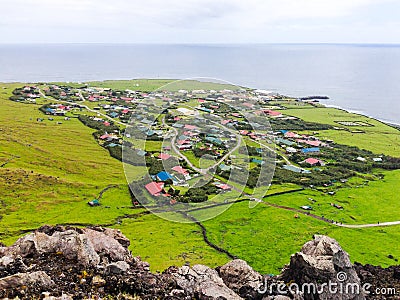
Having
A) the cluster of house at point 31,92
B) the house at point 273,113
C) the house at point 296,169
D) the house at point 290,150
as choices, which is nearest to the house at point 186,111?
the house at point 290,150

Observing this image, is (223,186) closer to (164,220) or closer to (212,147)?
(164,220)

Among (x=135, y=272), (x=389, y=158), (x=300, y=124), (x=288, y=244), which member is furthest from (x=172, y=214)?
(x=300, y=124)

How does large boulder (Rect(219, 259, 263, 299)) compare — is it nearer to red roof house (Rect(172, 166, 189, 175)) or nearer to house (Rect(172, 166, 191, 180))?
house (Rect(172, 166, 191, 180))

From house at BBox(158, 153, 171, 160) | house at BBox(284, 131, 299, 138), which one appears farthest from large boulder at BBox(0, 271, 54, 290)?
house at BBox(284, 131, 299, 138)

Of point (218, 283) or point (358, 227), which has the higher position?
point (218, 283)

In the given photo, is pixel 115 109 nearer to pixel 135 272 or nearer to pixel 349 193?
pixel 349 193

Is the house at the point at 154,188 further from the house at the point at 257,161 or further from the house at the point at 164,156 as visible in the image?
the house at the point at 257,161

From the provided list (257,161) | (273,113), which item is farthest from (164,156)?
(273,113)
